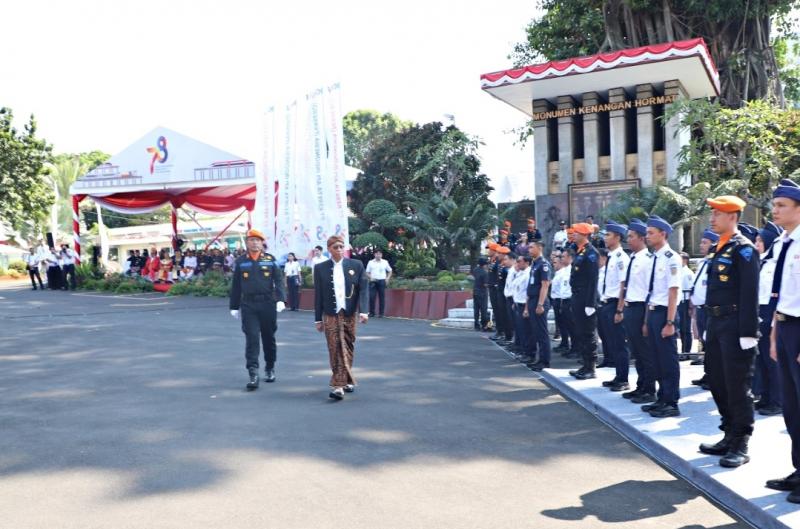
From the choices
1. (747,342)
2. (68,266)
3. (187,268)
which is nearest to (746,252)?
(747,342)

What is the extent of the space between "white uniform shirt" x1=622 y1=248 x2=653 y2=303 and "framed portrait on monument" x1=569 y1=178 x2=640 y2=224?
1422 cm

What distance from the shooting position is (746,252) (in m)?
5.66

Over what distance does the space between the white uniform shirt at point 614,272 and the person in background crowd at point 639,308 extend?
0.55 metres

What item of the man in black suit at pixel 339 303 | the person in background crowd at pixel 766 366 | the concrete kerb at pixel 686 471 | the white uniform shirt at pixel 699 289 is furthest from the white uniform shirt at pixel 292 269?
the person in background crowd at pixel 766 366

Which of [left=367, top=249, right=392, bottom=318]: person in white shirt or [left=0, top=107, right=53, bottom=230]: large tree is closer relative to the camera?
[left=367, top=249, right=392, bottom=318]: person in white shirt

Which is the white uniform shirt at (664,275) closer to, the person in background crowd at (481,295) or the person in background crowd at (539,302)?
the person in background crowd at (539,302)

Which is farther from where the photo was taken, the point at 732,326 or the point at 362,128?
the point at 362,128

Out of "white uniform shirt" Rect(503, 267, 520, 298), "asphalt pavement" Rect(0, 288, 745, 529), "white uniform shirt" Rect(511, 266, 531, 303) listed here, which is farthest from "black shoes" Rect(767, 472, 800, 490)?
"white uniform shirt" Rect(503, 267, 520, 298)

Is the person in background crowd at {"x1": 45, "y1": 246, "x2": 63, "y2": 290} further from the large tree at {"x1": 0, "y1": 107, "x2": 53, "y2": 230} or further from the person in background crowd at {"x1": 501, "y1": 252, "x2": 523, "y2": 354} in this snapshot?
the person in background crowd at {"x1": 501, "y1": 252, "x2": 523, "y2": 354}

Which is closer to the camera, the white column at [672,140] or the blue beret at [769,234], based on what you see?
the blue beret at [769,234]

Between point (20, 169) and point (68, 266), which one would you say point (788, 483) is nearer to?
point (68, 266)

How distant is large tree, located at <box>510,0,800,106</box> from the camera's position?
25891mm

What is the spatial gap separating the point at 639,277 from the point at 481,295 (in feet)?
28.7

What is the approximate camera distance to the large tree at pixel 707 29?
1019 inches
